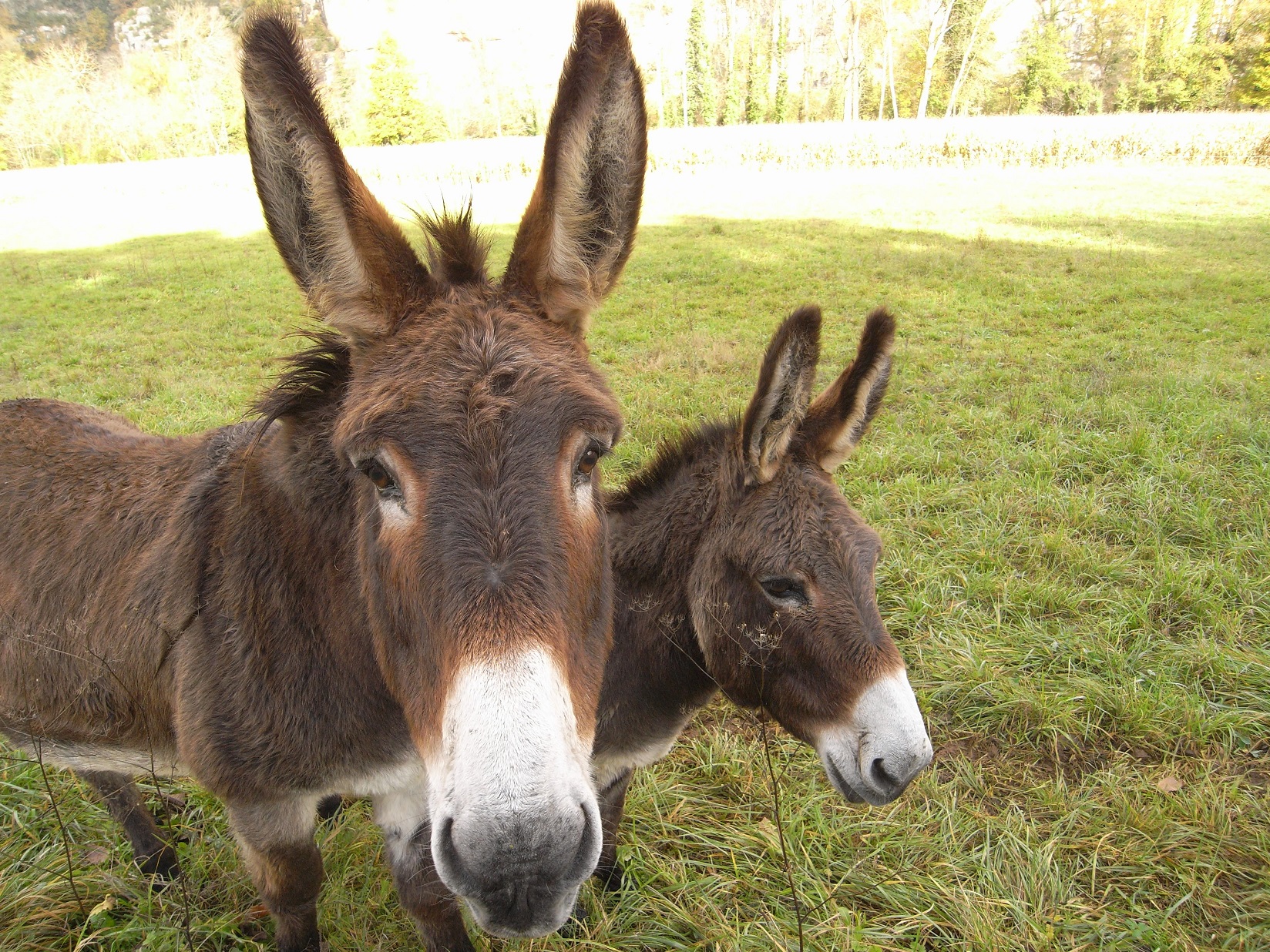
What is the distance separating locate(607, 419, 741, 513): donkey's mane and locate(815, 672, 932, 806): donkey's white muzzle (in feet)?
4.03

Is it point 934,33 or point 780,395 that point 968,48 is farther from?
point 780,395

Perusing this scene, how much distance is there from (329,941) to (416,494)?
93.8 inches

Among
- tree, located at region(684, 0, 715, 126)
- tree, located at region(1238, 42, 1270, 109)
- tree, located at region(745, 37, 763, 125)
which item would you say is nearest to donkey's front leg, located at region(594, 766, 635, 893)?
tree, located at region(1238, 42, 1270, 109)

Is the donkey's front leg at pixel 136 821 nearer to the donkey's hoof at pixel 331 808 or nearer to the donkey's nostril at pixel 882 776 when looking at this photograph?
the donkey's hoof at pixel 331 808

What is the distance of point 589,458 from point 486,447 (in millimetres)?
351

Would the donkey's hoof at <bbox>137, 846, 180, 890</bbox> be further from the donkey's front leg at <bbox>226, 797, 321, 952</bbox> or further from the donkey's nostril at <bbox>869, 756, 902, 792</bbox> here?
the donkey's nostril at <bbox>869, 756, 902, 792</bbox>

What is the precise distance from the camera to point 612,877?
11.0 ft

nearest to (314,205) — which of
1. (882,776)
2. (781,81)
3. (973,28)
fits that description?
(882,776)

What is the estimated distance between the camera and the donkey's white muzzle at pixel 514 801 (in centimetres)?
133

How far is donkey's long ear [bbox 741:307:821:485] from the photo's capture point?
2.60m

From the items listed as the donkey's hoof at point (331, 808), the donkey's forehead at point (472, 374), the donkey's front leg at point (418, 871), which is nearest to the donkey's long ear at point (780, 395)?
the donkey's forehead at point (472, 374)


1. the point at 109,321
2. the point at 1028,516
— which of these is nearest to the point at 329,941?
the point at 1028,516

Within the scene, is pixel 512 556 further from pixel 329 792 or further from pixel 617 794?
pixel 617 794

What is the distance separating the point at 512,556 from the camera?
160 centimetres
